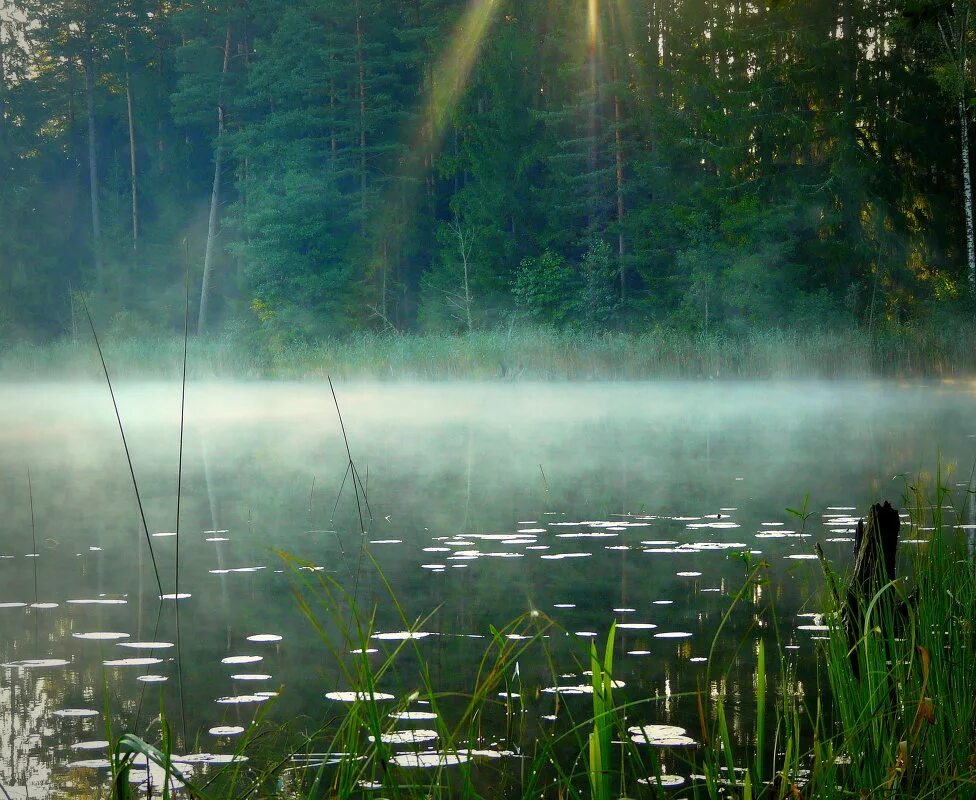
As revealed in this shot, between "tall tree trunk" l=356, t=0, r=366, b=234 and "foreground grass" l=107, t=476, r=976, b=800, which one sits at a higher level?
"tall tree trunk" l=356, t=0, r=366, b=234

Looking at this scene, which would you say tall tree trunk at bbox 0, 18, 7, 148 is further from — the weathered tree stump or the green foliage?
the weathered tree stump

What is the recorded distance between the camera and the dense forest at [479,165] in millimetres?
27594

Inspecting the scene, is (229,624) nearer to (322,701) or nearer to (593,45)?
(322,701)

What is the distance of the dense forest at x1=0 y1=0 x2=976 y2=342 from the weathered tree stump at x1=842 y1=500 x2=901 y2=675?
19.6 metres

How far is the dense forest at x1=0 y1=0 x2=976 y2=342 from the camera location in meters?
27.6

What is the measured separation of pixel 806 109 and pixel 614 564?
24.6 meters

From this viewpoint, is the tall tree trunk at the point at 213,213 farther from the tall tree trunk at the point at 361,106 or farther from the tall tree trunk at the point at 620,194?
the tall tree trunk at the point at 620,194

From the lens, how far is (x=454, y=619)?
470cm

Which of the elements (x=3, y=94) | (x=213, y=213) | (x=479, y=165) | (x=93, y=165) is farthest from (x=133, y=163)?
(x=479, y=165)

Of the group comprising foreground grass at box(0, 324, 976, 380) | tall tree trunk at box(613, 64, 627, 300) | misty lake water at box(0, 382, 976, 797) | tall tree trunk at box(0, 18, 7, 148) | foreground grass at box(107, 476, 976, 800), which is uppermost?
tall tree trunk at box(0, 18, 7, 148)

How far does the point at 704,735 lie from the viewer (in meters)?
2.83

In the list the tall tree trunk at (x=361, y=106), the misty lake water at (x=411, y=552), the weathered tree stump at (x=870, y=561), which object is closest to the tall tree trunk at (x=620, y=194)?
the tall tree trunk at (x=361, y=106)

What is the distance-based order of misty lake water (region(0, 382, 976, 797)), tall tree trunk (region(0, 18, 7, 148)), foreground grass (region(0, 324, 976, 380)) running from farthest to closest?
tall tree trunk (region(0, 18, 7, 148)) < foreground grass (region(0, 324, 976, 380)) < misty lake water (region(0, 382, 976, 797))

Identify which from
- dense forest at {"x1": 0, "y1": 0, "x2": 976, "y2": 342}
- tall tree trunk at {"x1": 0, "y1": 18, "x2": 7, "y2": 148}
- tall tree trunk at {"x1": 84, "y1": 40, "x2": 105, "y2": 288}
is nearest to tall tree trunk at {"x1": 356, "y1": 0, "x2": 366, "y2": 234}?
dense forest at {"x1": 0, "y1": 0, "x2": 976, "y2": 342}
